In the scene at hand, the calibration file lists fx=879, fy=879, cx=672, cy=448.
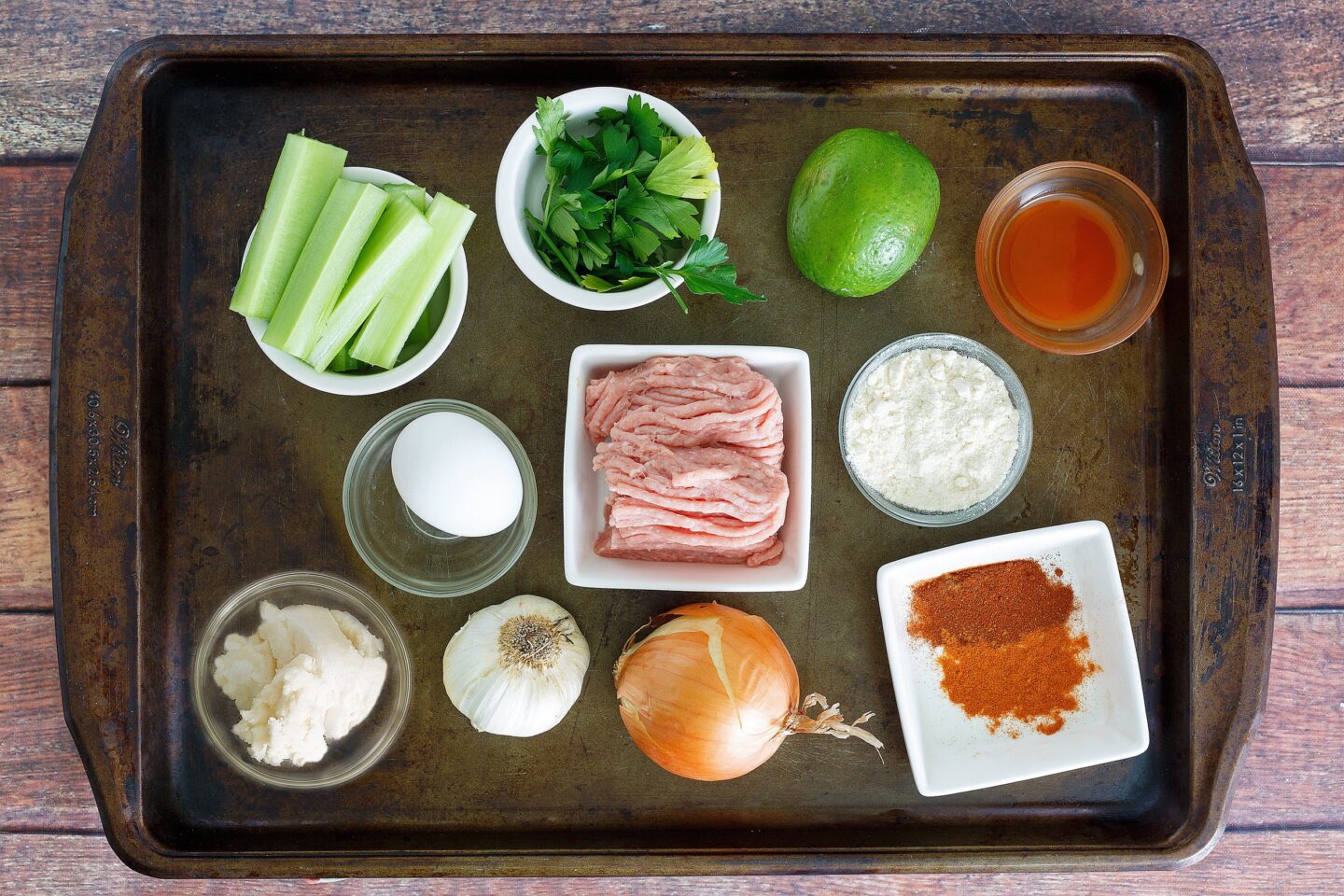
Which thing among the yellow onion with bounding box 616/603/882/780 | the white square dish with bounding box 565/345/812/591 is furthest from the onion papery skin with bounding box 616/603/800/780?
the white square dish with bounding box 565/345/812/591

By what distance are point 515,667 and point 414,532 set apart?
31 centimetres

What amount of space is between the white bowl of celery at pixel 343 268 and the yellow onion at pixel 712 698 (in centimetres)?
63

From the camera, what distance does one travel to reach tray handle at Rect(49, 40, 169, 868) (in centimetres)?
148

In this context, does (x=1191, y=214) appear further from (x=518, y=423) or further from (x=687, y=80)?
(x=518, y=423)

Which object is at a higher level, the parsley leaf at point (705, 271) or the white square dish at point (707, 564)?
the parsley leaf at point (705, 271)

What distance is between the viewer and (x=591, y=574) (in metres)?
1.43

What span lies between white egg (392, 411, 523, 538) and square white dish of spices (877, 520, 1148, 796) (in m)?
0.70

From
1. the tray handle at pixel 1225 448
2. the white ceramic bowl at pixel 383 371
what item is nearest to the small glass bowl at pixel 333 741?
the white ceramic bowl at pixel 383 371

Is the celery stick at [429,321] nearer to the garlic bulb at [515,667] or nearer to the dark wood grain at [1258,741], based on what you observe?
the garlic bulb at [515,667]

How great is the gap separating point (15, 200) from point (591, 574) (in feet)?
4.35

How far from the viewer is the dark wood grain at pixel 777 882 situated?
68.1 inches

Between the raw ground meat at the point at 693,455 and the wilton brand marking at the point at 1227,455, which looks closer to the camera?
the raw ground meat at the point at 693,455

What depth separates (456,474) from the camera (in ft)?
4.46

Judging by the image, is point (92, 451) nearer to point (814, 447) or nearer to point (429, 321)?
point (429, 321)
